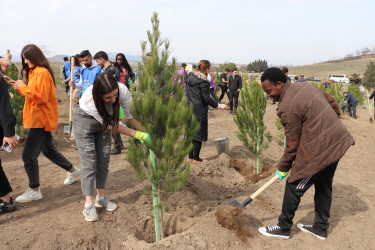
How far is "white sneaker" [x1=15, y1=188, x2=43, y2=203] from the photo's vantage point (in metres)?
3.50

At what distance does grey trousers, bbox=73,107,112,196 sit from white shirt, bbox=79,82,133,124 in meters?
0.15

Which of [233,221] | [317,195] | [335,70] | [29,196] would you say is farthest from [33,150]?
[335,70]

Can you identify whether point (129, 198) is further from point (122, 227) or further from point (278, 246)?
point (278, 246)

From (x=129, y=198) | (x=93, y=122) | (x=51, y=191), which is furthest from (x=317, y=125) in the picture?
(x=51, y=191)

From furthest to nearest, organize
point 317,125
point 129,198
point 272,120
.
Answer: point 272,120
point 129,198
point 317,125

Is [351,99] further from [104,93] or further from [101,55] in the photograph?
[104,93]

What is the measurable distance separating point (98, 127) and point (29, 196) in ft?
4.93

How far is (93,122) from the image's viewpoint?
2.86 m

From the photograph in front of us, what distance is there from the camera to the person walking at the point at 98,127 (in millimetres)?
2553

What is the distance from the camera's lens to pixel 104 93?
2.52 m

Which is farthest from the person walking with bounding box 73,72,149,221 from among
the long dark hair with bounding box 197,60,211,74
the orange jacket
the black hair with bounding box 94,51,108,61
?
Result: the black hair with bounding box 94,51,108,61

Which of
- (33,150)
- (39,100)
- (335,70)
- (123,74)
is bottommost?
(33,150)

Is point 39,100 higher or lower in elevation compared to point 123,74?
lower

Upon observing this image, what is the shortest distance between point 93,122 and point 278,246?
2.27 metres
